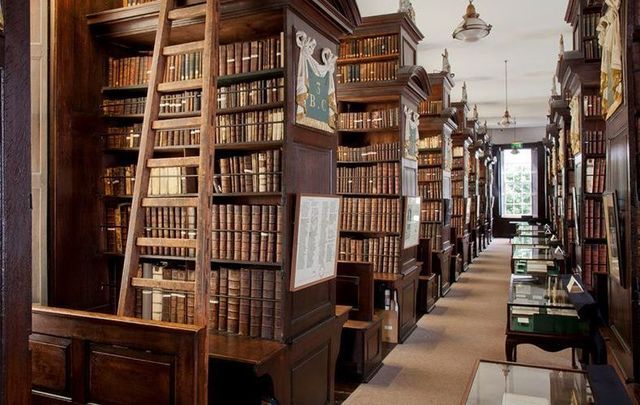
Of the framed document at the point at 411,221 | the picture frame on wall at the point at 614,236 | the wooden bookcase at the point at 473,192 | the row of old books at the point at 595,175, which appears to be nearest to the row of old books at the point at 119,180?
the framed document at the point at 411,221

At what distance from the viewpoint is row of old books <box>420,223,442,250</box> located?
8.45m

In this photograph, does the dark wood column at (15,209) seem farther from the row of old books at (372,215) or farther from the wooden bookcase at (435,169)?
the wooden bookcase at (435,169)

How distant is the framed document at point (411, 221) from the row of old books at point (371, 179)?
0.29 m

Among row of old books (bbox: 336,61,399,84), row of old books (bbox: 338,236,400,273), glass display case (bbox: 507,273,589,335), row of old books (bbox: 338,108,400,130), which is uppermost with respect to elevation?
row of old books (bbox: 336,61,399,84)

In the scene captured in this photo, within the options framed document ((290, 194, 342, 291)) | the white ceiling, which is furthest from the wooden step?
the white ceiling

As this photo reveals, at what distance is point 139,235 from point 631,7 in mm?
3193

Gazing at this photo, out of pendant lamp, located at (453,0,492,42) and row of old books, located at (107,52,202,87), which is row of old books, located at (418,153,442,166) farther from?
row of old books, located at (107,52,202,87)

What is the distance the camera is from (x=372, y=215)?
6027 millimetres

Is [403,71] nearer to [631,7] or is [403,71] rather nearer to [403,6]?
[403,6]

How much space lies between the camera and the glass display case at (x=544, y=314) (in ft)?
13.3

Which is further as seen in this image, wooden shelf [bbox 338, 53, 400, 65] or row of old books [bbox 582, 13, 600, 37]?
wooden shelf [bbox 338, 53, 400, 65]

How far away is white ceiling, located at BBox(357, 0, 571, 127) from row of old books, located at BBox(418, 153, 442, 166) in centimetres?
214

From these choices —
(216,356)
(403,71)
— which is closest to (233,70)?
(216,356)

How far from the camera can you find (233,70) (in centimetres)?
348
